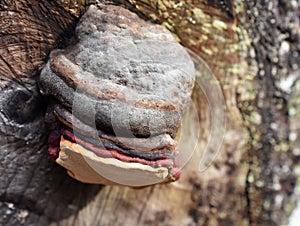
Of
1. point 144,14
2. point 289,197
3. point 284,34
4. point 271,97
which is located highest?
point 144,14

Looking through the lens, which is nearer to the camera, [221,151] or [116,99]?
[116,99]

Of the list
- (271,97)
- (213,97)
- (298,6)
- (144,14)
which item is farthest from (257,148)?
(144,14)

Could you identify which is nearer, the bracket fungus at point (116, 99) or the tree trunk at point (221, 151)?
the bracket fungus at point (116, 99)

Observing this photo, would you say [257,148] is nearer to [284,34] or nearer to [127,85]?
[284,34]

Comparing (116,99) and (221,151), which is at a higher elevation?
(116,99)
